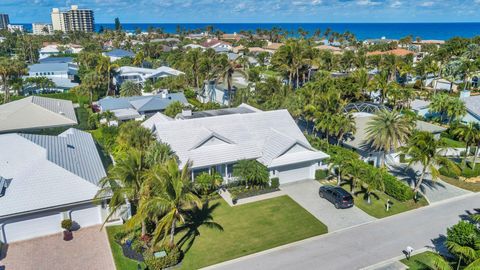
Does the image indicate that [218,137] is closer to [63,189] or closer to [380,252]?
[63,189]

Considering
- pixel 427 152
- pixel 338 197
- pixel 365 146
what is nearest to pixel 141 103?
pixel 365 146

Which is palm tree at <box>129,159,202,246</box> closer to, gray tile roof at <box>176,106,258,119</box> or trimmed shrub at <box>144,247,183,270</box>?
trimmed shrub at <box>144,247,183,270</box>

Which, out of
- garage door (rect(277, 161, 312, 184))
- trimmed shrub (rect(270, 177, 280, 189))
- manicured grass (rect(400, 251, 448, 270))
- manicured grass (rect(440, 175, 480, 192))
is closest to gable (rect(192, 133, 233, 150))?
trimmed shrub (rect(270, 177, 280, 189))

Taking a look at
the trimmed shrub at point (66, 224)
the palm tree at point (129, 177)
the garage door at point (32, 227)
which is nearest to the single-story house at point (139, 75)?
the garage door at point (32, 227)

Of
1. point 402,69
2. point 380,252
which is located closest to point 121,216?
point 380,252

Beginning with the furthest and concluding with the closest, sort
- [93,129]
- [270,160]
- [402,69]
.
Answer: [402,69] < [93,129] < [270,160]

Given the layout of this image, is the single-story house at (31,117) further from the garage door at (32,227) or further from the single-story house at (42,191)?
the garage door at (32,227)
